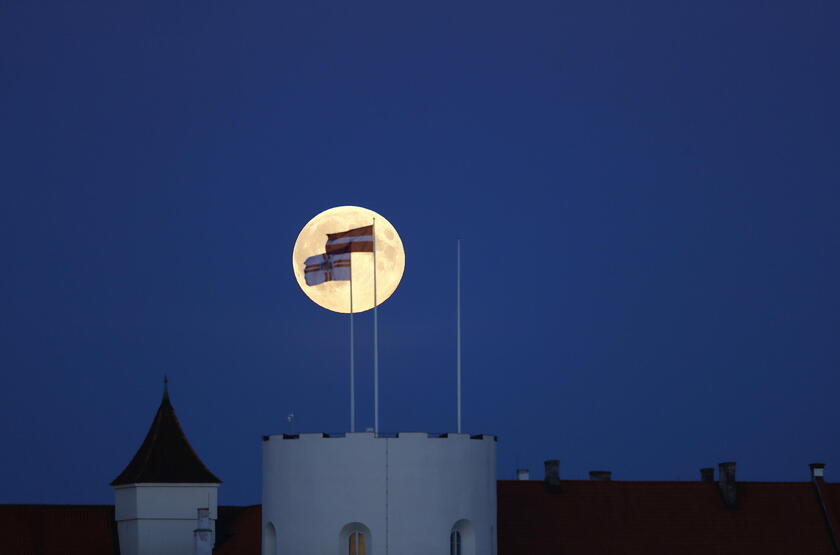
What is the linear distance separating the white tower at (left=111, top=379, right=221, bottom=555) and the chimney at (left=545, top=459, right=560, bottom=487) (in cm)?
1580

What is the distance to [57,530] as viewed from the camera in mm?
82312

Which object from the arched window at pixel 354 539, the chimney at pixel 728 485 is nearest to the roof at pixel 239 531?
the chimney at pixel 728 485

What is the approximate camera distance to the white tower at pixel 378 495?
5103 centimetres

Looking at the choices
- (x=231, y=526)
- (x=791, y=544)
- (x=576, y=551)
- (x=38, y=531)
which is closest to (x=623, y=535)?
(x=576, y=551)

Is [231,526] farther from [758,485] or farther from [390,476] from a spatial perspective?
[390,476]

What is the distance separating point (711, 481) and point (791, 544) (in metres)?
5.14

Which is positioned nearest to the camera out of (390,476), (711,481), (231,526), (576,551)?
(390,476)

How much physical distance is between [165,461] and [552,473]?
18.6 metres

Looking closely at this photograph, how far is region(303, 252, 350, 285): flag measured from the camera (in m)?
53.1

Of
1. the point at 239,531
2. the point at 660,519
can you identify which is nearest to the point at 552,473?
the point at 660,519

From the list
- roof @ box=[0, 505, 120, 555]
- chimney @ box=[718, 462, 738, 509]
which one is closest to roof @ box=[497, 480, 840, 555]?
chimney @ box=[718, 462, 738, 509]

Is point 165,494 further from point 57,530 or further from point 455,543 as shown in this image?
point 455,543

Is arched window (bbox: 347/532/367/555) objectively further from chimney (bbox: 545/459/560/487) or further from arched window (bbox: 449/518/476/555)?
chimney (bbox: 545/459/560/487)

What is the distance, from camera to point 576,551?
232ft
